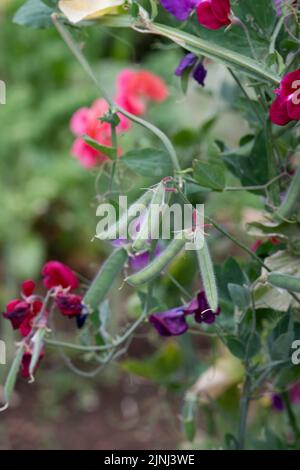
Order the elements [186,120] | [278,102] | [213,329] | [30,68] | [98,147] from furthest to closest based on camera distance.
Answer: [30,68] < [186,120] < [213,329] < [98,147] < [278,102]

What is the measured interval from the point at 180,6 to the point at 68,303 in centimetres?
36

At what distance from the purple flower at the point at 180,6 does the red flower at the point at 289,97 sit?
155mm

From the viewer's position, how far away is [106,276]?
0.92 metres

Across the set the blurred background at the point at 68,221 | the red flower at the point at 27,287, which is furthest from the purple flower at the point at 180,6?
the blurred background at the point at 68,221

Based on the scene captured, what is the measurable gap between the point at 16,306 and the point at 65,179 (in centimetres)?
213

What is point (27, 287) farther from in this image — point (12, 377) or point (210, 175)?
point (210, 175)

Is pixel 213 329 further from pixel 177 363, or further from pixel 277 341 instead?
pixel 177 363

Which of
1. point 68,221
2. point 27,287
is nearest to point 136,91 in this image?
point 27,287

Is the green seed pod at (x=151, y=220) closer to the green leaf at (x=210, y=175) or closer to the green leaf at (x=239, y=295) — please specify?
the green leaf at (x=210, y=175)

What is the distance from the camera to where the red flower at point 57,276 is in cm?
104

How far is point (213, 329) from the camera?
1.05 metres

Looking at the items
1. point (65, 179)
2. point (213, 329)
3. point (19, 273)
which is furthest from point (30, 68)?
point (213, 329)

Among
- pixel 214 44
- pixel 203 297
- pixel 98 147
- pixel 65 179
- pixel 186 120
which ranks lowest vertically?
pixel 65 179

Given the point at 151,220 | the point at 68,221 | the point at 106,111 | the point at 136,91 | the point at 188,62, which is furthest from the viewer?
the point at 68,221
